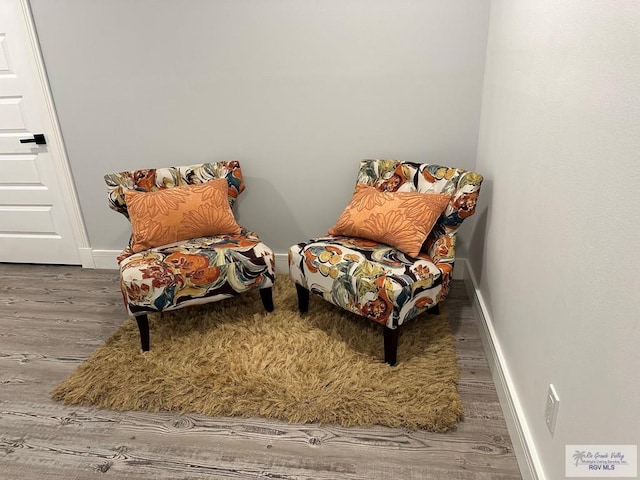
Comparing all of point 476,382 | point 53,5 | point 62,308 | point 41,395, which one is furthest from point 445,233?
point 53,5

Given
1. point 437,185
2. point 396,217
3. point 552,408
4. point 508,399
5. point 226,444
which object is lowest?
point 226,444

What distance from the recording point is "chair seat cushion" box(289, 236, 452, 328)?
1.96 metres

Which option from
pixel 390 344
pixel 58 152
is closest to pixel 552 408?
pixel 390 344

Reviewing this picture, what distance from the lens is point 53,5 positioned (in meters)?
2.58

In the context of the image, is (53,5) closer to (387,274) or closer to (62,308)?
(62,308)

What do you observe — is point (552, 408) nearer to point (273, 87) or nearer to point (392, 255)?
point (392, 255)

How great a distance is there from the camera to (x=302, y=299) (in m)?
2.45

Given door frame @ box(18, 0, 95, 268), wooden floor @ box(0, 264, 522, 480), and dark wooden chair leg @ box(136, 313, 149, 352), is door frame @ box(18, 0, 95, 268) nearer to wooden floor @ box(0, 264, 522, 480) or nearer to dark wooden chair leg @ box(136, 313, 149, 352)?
wooden floor @ box(0, 264, 522, 480)

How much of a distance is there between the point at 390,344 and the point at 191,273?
3.22ft

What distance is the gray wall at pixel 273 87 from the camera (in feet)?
7.94

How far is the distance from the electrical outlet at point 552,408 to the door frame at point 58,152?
2.92 meters
